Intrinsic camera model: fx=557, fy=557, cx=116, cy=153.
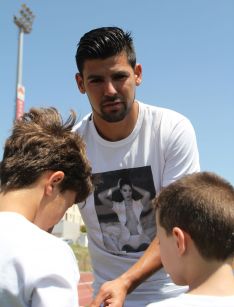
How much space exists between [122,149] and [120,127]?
0.45 feet

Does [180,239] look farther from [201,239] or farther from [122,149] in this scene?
[122,149]

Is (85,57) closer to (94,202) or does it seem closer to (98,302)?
(94,202)

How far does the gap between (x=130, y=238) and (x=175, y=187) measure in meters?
1.09

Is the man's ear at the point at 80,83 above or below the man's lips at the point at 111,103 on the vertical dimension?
above

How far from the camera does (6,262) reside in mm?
1906

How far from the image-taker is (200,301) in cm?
187

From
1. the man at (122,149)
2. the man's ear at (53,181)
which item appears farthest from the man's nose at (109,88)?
the man's ear at (53,181)

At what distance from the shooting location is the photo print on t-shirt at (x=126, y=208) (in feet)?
10.3

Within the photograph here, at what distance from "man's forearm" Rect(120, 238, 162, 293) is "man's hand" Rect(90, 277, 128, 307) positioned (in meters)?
0.07

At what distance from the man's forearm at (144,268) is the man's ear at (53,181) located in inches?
27.4

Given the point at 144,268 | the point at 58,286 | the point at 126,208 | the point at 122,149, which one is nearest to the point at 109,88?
the point at 122,149

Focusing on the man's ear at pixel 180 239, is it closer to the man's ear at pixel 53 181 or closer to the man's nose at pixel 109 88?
the man's ear at pixel 53 181

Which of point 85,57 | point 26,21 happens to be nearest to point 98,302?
point 85,57

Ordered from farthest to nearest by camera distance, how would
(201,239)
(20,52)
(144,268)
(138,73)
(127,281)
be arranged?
(20,52) < (138,73) < (144,268) < (127,281) < (201,239)
